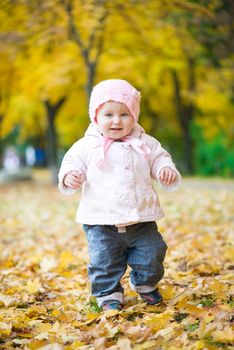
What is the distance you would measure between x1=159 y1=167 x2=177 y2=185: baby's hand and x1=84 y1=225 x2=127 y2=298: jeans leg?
0.45 m

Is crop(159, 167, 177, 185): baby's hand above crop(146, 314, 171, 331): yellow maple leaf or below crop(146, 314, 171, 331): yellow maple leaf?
above

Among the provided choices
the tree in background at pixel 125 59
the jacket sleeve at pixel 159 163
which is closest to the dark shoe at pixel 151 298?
the jacket sleeve at pixel 159 163

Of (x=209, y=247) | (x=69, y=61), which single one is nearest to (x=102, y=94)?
(x=209, y=247)

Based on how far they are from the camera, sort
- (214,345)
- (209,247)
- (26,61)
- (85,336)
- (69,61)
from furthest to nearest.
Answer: (26,61) → (69,61) → (209,247) → (85,336) → (214,345)

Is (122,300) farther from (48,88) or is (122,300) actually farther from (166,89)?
(166,89)

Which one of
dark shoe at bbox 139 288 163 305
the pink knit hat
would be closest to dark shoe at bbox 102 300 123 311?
dark shoe at bbox 139 288 163 305

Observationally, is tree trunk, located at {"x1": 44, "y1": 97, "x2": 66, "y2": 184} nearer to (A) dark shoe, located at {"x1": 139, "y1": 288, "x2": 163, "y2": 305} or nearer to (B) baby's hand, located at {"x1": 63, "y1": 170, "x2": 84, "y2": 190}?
(A) dark shoe, located at {"x1": 139, "y1": 288, "x2": 163, "y2": 305}

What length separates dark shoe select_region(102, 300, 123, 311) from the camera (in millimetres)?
3752

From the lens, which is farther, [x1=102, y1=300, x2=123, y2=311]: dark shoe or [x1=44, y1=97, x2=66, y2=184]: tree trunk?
[x1=44, y1=97, x2=66, y2=184]: tree trunk

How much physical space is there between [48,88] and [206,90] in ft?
21.2

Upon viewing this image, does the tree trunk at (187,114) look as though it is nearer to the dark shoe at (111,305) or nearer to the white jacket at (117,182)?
the white jacket at (117,182)

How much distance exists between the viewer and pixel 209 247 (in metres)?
6.10

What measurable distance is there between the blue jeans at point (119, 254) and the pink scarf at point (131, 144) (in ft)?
1.38

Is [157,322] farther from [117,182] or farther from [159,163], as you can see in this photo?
[159,163]
